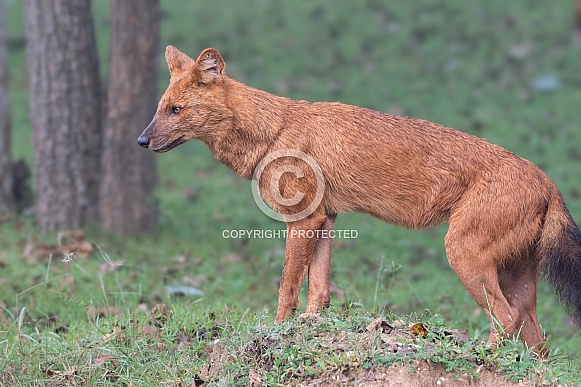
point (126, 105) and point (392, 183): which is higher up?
point (126, 105)

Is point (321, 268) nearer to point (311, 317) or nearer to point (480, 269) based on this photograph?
point (311, 317)

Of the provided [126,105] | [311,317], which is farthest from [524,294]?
[126,105]

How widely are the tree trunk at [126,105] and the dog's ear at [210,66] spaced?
3.49 metres

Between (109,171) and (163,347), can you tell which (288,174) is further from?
(109,171)

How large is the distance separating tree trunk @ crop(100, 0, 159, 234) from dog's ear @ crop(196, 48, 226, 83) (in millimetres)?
3494

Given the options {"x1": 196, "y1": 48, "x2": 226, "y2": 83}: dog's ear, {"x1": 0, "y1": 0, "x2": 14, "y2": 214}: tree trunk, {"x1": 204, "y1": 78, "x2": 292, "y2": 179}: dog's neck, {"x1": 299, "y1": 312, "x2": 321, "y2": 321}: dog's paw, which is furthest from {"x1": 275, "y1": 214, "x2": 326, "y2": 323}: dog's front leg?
{"x1": 0, "y1": 0, "x2": 14, "y2": 214}: tree trunk

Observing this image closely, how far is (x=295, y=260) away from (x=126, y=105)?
3974 mm

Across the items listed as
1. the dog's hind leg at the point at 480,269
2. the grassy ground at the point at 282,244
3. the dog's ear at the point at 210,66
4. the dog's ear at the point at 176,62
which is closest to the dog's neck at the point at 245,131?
the dog's ear at the point at 210,66

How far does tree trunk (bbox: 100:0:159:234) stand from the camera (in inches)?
351

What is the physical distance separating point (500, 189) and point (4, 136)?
6.08m

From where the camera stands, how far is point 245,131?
225 inches

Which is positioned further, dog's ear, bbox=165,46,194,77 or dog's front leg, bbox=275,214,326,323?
dog's ear, bbox=165,46,194,77

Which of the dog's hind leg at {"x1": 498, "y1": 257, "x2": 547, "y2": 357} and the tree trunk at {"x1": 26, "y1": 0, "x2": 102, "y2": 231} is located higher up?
the tree trunk at {"x1": 26, "y1": 0, "x2": 102, "y2": 231}

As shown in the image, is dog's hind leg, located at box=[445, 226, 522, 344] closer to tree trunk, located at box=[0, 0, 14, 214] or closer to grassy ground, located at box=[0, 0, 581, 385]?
grassy ground, located at box=[0, 0, 581, 385]
